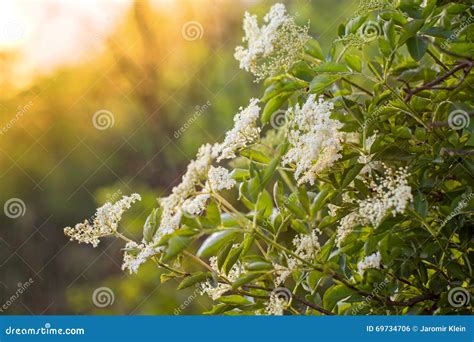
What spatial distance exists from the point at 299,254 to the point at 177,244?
19 cm

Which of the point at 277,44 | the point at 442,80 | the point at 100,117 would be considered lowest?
the point at 100,117

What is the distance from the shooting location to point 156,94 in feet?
5.22

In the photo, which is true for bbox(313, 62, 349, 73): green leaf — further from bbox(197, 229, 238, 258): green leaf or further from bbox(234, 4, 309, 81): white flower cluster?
bbox(197, 229, 238, 258): green leaf

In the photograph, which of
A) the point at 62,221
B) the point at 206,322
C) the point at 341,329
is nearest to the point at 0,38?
the point at 62,221

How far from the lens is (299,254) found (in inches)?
32.5

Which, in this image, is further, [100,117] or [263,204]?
[100,117]

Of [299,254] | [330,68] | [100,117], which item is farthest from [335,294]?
[100,117]

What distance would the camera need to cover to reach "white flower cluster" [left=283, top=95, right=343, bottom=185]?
2.44 feet

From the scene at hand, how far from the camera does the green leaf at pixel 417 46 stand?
792 millimetres

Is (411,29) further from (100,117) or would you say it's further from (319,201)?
(100,117)

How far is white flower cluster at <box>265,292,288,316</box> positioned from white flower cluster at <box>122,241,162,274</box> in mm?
159

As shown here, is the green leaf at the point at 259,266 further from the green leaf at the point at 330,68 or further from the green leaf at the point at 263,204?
the green leaf at the point at 330,68

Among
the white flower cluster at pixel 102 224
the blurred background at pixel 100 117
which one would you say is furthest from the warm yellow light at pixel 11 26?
the white flower cluster at pixel 102 224

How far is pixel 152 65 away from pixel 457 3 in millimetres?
875
